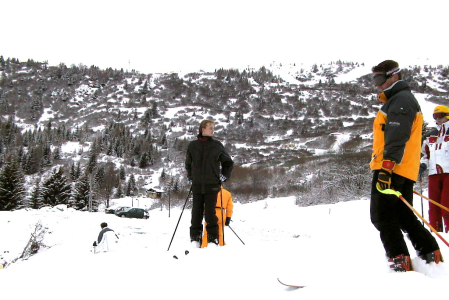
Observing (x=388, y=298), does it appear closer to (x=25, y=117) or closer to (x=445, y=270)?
(x=445, y=270)

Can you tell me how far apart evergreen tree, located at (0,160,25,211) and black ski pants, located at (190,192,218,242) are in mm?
29214

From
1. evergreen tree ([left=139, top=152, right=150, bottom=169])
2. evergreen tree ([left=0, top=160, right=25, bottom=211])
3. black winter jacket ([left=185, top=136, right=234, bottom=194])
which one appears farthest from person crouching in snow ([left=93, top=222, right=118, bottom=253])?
evergreen tree ([left=139, top=152, right=150, bottom=169])

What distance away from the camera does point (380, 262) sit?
2227 millimetres

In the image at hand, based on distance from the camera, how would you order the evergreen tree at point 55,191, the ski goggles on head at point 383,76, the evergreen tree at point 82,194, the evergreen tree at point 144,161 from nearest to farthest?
the ski goggles on head at point 383,76
the evergreen tree at point 55,191
the evergreen tree at point 82,194
the evergreen tree at point 144,161

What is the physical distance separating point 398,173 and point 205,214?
2405 mm

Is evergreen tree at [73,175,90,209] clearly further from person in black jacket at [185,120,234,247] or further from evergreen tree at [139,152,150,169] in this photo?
evergreen tree at [139,152,150,169]

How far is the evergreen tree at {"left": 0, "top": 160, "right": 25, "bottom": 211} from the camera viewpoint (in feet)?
84.8

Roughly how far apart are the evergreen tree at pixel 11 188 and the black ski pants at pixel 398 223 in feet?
104

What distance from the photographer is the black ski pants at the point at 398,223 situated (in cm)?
201

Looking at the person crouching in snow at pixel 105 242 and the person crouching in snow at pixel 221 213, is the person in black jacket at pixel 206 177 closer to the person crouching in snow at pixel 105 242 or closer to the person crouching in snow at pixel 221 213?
the person crouching in snow at pixel 221 213

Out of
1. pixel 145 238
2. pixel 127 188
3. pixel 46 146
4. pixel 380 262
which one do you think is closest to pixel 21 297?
pixel 380 262

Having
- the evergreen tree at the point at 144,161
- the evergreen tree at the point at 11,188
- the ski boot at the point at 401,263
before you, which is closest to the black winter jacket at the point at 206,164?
the ski boot at the point at 401,263

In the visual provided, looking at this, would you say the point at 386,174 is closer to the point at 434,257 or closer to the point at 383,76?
the point at 434,257

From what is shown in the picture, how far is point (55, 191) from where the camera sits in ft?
97.8
